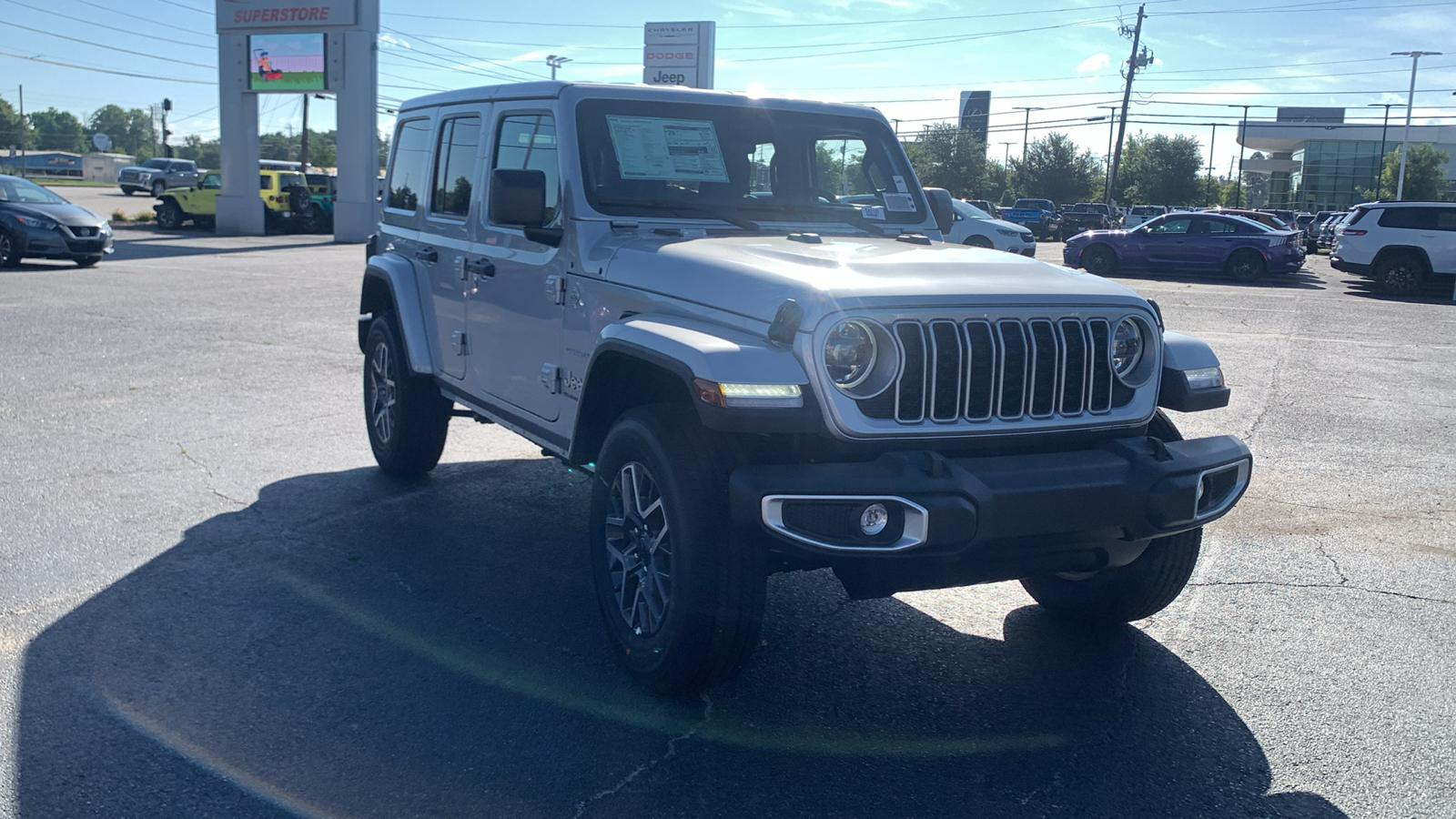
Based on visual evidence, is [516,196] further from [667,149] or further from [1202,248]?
[1202,248]

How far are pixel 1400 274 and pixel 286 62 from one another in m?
28.4

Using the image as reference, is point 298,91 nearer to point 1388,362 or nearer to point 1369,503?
point 1388,362

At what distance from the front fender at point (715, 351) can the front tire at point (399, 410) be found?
109 inches

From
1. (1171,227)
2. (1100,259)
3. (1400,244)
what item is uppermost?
(1171,227)

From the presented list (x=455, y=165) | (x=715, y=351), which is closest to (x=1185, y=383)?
(x=715, y=351)

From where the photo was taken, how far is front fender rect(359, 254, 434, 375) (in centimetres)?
595

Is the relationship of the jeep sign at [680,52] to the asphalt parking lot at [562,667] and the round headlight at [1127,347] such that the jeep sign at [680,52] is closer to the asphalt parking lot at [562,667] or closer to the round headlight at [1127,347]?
the asphalt parking lot at [562,667]

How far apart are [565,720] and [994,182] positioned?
95.7m

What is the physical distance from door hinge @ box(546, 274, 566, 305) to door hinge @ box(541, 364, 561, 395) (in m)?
0.26

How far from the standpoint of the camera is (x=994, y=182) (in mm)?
94625

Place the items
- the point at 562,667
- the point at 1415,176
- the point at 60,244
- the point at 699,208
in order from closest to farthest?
the point at 562,667
the point at 699,208
the point at 60,244
the point at 1415,176

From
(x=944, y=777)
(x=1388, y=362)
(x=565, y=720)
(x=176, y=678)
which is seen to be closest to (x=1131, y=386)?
(x=944, y=777)

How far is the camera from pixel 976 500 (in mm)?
3139

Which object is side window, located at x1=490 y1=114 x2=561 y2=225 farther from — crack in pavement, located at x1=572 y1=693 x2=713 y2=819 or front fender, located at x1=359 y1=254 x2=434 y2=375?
crack in pavement, located at x1=572 y1=693 x2=713 y2=819
